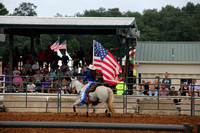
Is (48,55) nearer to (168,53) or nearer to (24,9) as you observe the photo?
(168,53)

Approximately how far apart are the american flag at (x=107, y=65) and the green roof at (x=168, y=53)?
14782 mm

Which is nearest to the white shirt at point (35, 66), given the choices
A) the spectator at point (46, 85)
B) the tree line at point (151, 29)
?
the spectator at point (46, 85)

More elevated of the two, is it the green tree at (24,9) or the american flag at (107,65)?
the green tree at (24,9)

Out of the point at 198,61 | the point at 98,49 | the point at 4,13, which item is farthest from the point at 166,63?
the point at 4,13

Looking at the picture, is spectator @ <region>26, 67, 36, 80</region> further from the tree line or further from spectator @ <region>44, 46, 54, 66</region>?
the tree line

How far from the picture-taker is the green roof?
2845cm

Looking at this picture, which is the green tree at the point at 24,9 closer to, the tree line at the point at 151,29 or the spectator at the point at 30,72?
the tree line at the point at 151,29

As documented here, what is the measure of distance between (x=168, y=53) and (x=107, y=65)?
56.8 feet

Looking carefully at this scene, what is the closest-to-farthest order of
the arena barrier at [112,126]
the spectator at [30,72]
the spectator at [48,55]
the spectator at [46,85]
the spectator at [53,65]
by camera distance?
the arena barrier at [112,126] → the spectator at [46,85] → the spectator at [30,72] → the spectator at [53,65] → the spectator at [48,55]

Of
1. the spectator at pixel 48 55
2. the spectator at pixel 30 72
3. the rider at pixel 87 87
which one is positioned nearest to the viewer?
the rider at pixel 87 87

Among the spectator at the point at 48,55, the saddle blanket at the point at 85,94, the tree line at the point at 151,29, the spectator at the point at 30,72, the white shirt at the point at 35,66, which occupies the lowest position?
the saddle blanket at the point at 85,94

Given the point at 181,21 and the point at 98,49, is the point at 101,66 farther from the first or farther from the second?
the point at 181,21

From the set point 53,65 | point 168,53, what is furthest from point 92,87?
point 168,53

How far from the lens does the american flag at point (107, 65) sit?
1308 cm
